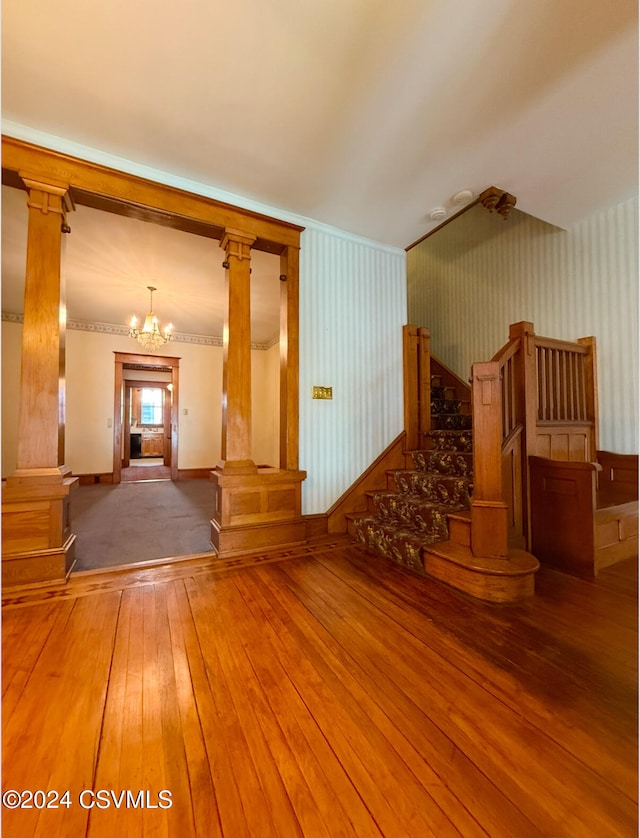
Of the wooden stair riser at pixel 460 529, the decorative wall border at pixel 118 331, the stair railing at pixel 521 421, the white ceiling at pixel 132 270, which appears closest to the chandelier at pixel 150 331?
the white ceiling at pixel 132 270

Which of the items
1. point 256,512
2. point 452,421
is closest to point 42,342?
point 256,512

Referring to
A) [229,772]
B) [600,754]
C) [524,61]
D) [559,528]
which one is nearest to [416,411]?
[559,528]

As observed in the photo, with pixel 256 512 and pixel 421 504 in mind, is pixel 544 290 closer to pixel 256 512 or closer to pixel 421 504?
pixel 421 504

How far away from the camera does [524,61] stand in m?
1.88

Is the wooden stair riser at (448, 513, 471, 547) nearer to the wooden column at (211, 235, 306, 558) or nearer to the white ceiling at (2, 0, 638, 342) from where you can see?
the wooden column at (211, 235, 306, 558)

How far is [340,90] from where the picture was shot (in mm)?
2012

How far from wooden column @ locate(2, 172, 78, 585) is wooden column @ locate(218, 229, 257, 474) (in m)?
1.13

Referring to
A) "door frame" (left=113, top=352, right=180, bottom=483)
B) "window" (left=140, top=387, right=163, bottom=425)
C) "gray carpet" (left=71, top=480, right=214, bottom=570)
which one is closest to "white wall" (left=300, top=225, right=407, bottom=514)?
"gray carpet" (left=71, top=480, right=214, bottom=570)

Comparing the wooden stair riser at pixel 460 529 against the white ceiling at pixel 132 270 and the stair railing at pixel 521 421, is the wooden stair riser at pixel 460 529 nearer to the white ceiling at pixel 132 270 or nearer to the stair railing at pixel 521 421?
the stair railing at pixel 521 421

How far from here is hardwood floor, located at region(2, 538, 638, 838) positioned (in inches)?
36.8

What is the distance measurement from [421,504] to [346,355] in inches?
63.3

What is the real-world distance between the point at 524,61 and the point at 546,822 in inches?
130

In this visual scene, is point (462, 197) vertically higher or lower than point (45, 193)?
higher

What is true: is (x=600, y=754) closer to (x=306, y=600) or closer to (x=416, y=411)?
(x=306, y=600)
